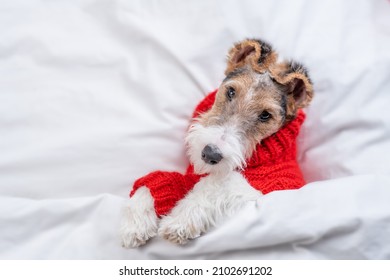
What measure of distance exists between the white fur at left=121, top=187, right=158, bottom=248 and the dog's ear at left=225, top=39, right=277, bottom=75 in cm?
71

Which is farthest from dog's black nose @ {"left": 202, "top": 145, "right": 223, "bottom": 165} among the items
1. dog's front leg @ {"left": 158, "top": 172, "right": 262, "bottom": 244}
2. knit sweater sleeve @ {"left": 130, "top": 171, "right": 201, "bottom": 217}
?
knit sweater sleeve @ {"left": 130, "top": 171, "right": 201, "bottom": 217}

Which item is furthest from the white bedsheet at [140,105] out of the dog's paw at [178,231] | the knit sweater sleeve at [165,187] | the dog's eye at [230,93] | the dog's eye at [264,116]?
the dog's eye at [230,93]

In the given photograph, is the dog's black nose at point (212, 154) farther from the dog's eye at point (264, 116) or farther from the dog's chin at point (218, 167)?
the dog's eye at point (264, 116)

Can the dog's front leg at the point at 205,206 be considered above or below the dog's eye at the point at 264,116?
below

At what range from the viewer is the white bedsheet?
2.00m

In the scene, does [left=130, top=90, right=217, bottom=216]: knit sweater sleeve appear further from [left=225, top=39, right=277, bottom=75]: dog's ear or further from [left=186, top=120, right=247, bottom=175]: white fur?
[left=225, top=39, right=277, bottom=75]: dog's ear

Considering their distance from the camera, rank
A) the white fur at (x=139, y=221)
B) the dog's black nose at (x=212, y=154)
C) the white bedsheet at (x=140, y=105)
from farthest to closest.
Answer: the white bedsheet at (x=140, y=105) < the white fur at (x=139, y=221) < the dog's black nose at (x=212, y=154)

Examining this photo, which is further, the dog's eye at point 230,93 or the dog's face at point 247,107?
the dog's eye at point 230,93

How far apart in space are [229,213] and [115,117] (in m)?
0.82

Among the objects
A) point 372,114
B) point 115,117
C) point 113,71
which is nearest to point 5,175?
point 115,117

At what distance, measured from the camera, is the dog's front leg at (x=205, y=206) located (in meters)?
1.81

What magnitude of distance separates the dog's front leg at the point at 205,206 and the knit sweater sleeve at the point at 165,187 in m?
0.04

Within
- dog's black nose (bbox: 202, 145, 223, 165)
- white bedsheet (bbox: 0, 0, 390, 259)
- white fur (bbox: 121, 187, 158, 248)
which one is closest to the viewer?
dog's black nose (bbox: 202, 145, 223, 165)

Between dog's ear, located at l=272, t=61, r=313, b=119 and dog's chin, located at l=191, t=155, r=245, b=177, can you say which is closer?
dog's chin, located at l=191, t=155, r=245, b=177
